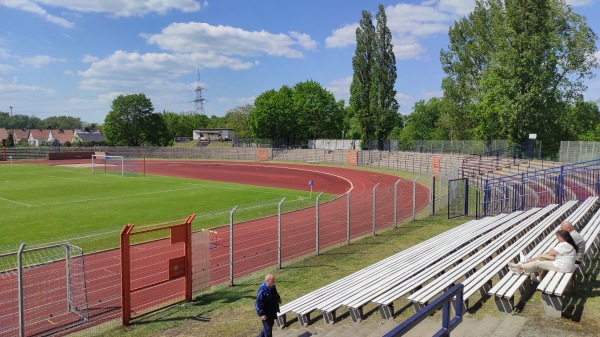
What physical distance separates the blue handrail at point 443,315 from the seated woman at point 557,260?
4777 millimetres

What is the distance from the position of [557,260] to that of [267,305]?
5.40m

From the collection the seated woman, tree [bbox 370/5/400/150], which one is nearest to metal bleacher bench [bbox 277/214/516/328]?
the seated woman

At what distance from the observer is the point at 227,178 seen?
144ft

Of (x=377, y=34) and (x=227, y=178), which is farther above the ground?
(x=377, y=34)

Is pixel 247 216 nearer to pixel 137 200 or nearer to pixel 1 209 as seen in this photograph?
pixel 137 200

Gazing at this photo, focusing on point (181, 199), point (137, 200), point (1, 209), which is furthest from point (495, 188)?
point (1, 209)

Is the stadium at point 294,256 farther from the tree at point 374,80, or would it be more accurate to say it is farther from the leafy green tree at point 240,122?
the leafy green tree at point 240,122

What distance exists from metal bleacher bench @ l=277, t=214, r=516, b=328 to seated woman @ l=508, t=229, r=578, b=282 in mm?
2008

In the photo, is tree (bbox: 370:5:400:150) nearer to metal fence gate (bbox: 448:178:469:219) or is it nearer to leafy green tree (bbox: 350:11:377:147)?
leafy green tree (bbox: 350:11:377:147)

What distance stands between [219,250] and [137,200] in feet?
50.3

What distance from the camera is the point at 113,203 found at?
88.3 feet

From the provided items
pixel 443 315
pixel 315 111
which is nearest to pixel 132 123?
pixel 315 111

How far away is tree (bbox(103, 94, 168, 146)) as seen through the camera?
9212 centimetres

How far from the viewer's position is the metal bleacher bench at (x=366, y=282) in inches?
312
